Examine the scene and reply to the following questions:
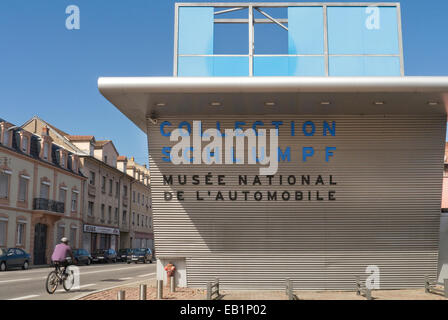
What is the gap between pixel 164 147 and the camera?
53.9 feet

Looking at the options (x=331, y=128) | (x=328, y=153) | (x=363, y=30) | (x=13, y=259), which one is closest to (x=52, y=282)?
(x=328, y=153)

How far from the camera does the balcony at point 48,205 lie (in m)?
39.9

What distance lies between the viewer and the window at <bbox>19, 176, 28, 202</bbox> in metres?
38.3

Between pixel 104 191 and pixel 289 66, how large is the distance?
1718 inches

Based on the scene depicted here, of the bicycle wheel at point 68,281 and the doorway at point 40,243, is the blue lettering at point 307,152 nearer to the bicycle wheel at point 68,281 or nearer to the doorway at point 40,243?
the bicycle wheel at point 68,281

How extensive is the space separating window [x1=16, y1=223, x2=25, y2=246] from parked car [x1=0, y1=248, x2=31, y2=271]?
16.7ft

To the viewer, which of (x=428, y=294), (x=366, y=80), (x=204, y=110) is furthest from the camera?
(x=204, y=110)

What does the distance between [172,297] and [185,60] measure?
6631mm

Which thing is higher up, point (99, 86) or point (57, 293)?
point (99, 86)

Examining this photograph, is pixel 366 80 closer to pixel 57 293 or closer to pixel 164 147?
pixel 164 147

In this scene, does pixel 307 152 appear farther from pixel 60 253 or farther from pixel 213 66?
pixel 60 253

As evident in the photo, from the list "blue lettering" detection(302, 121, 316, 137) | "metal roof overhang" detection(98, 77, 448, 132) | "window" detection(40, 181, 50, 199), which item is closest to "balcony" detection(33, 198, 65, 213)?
"window" detection(40, 181, 50, 199)
